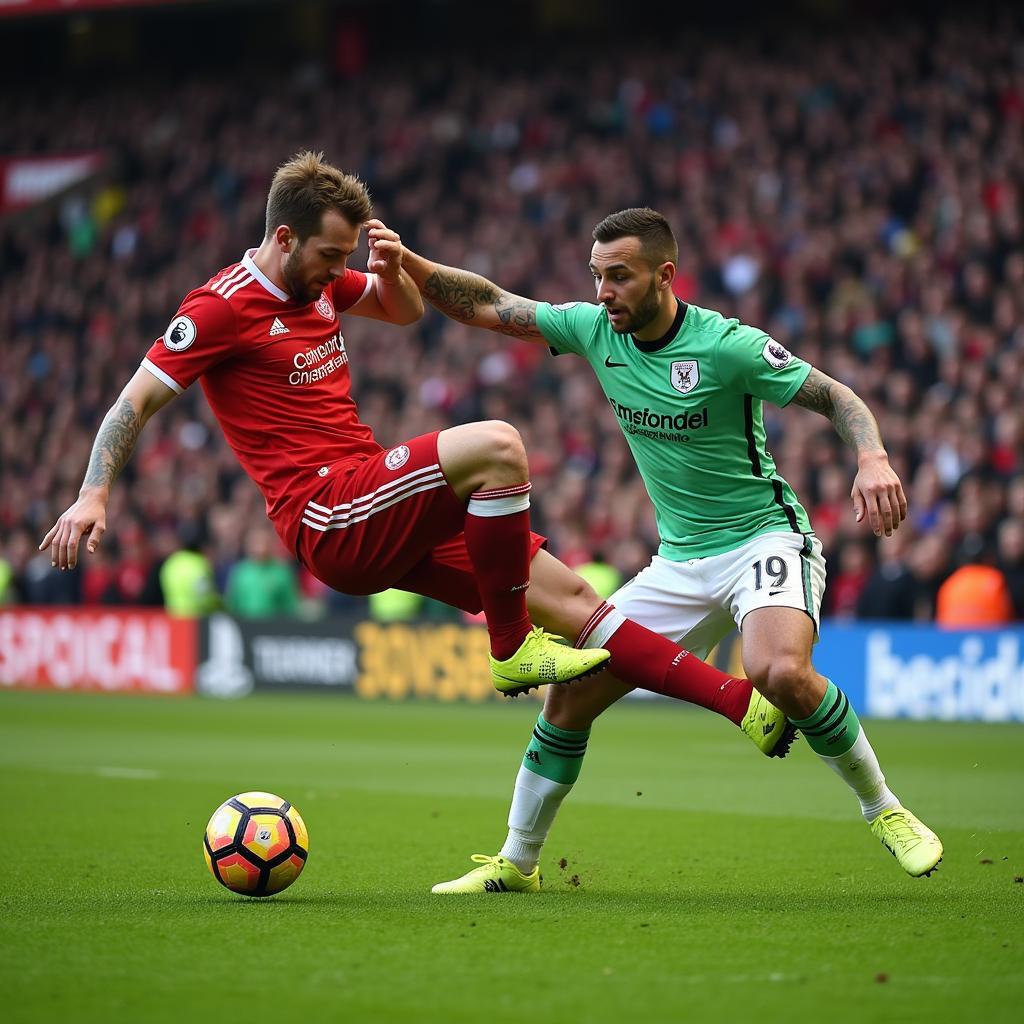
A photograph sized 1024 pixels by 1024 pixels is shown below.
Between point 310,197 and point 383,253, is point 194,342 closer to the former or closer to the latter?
point 310,197

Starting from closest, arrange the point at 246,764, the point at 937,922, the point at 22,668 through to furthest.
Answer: the point at 937,922 < the point at 246,764 < the point at 22,668

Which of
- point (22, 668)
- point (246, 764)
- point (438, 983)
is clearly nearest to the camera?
point (438, 983)

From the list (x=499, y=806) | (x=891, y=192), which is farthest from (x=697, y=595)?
(x=891, y=192)

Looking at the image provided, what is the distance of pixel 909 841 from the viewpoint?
6250 mm

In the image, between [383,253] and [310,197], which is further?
[383,253]

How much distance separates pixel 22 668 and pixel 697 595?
55.6ft

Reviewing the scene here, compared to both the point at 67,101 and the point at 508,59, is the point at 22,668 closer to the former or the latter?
the point at 508,59

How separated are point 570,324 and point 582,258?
15.6m

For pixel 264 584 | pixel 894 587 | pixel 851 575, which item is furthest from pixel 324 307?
pixel 264 584

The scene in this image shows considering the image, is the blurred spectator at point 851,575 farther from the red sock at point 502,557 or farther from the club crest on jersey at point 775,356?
the red sock at point 502,557

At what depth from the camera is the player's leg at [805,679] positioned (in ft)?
19.9

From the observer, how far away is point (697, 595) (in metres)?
6.52

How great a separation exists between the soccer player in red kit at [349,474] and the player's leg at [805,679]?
0.14 meters

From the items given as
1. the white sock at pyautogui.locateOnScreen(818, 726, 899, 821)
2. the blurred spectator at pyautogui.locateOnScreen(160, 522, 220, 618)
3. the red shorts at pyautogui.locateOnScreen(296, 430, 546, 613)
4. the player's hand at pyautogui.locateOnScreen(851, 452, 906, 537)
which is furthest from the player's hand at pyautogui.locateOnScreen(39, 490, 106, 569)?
the blurred spectator at pyautogui.locateOnScreen(160, 522, 220, 618)
